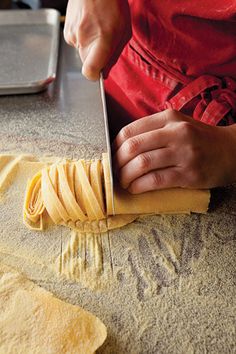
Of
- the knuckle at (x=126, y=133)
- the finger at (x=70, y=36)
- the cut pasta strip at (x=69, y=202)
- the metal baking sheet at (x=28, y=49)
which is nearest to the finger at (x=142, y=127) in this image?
the knuckle at (x=126, y=133)

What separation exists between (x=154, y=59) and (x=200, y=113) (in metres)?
0.16

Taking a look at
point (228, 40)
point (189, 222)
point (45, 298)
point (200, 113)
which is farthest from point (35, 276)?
point (228, 40)

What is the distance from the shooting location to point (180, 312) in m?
0.62

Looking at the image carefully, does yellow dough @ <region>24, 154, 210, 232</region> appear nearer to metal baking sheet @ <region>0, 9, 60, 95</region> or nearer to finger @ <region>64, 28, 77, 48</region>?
finger @ <region>64, 28, 77, 48</region>

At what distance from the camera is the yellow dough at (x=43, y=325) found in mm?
559

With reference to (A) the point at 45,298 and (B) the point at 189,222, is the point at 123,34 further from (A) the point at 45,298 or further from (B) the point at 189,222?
(A) the point at 45,298

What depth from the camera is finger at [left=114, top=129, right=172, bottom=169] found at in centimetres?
70

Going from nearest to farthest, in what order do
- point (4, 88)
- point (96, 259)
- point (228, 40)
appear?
point (96, 259) → point (228, 40) → point (4, 88)

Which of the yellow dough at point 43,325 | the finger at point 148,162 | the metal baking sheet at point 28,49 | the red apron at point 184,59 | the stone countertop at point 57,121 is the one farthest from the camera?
the metal baking sheet at point 28,49

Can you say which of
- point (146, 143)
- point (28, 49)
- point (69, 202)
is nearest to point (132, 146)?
point (146, 143)

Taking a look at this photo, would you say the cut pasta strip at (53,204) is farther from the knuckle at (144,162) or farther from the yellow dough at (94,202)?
the knuckle at (144,162)

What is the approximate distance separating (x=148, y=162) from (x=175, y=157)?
47 millimetres

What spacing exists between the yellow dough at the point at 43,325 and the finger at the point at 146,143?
10.6 inches

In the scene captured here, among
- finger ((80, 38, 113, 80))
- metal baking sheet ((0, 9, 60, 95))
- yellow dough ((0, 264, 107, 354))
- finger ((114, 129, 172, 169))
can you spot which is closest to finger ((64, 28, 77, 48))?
finger ((80, 38, 113, 80))
